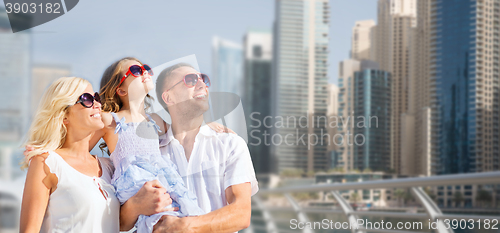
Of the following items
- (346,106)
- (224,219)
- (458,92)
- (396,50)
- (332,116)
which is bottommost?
(332,116)

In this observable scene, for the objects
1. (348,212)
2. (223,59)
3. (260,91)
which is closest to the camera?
(223,59)

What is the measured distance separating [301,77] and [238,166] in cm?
5666

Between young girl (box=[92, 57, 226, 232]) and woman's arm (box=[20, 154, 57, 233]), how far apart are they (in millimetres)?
149

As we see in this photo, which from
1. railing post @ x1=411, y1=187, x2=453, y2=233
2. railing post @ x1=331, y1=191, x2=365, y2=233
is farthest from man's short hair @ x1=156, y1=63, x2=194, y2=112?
railing post @ x1=331, y1=191, x2=365, y2=233

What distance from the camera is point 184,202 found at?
0.93m

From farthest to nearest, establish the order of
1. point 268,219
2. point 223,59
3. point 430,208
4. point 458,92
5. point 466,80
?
point 458,92, point 466,80, point 268,219, point 430,208, point 223,59

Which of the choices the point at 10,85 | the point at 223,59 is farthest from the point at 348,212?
the point at 10,85

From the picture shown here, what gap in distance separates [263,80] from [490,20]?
28546 mm

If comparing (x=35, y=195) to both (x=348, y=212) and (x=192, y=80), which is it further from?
(x=348, y=212)

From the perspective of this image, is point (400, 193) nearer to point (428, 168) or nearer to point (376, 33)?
point (428, 168)

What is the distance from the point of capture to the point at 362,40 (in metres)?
57.1

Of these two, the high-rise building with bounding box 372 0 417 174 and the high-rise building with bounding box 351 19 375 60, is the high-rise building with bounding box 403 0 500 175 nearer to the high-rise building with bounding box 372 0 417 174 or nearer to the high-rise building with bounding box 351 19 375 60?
the high-rise building with bounding box 372 0 417 174

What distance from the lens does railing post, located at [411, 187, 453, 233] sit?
1.93 m

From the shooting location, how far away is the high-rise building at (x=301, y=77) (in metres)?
54.8
